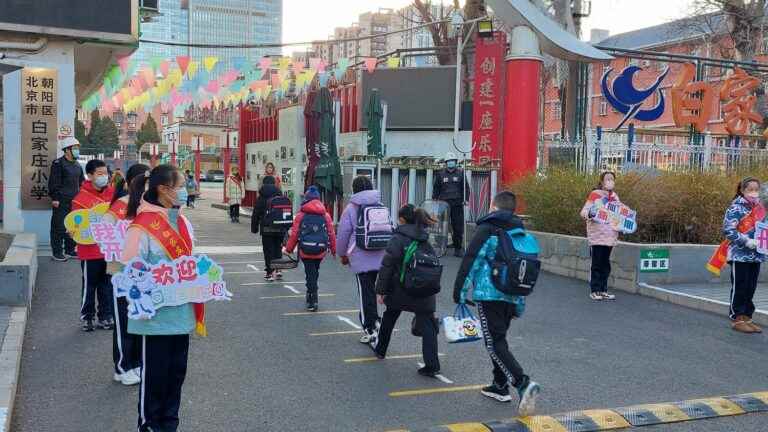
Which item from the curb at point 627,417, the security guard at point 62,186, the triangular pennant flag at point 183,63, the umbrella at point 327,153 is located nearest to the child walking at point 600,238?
the curb at point 627,417

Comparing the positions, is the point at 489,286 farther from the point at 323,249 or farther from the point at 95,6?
the point at 95,6

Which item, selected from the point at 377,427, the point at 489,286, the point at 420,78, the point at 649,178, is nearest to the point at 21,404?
the point at 377,427

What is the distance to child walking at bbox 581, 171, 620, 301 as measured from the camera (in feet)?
32.9

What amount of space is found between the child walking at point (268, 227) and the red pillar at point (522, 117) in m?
6.12

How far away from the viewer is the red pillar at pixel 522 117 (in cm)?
1573

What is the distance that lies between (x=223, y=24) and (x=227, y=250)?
29.0m

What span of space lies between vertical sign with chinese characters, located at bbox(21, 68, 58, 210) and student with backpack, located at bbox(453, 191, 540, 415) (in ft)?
35.2

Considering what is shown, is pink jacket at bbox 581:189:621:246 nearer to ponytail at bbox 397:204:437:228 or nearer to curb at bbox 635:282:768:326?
curb at bbox 635:282:768:326

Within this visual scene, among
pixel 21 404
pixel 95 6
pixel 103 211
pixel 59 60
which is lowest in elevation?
pixel 21 404

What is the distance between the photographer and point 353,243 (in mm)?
7457

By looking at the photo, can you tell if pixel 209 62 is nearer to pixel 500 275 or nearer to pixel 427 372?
pixel 427 372

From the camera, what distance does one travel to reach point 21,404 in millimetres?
5426

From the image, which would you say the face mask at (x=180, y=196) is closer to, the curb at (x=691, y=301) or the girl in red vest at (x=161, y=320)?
the girl in red vest at (x=161, y=320)

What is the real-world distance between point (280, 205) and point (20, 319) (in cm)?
458
